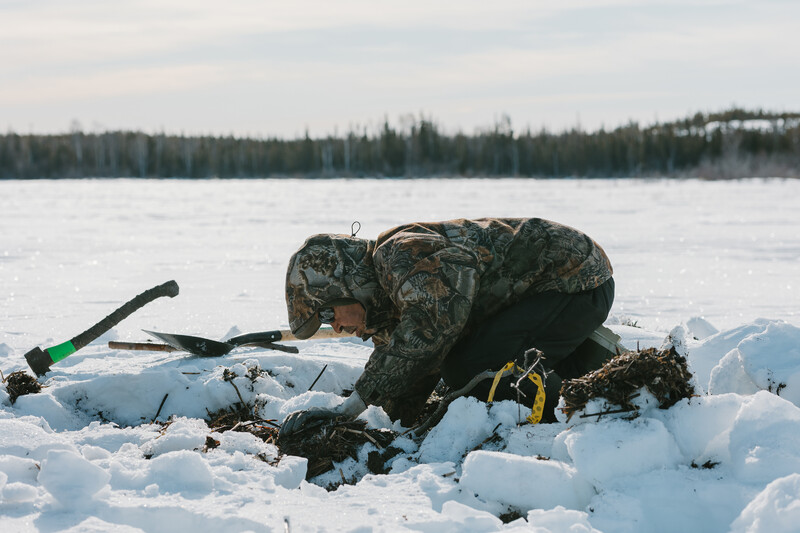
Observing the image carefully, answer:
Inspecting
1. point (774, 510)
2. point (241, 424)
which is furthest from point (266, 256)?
point (774, 510)

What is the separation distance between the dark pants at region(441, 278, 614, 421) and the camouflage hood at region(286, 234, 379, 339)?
0.49m

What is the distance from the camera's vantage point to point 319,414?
3150 millimetres

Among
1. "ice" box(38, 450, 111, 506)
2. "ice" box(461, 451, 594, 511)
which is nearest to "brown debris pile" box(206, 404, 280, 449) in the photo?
"ice" box(38, 450, 111, 506)

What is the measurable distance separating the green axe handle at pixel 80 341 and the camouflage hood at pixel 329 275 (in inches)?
51.9

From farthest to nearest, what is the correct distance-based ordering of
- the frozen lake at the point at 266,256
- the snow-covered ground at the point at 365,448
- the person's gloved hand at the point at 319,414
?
the frozen lake at the point at 266,256 < the person's gloved hand at the point at 319,414 < the snow-covered ground at the point at 365,448

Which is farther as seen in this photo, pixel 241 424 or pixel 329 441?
pixel 241 424

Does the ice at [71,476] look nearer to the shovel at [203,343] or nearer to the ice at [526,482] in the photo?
the ice at [526,482]

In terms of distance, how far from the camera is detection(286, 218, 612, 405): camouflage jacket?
120 inches

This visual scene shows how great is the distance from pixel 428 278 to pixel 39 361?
2.44 metres

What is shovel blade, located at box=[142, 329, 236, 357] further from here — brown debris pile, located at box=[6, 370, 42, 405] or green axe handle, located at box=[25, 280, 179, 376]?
brown debris pile, located at box=[6, 370, 42, 405]

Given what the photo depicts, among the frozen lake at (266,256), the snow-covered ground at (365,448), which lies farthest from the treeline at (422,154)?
the snow-covered ground at (365,448)

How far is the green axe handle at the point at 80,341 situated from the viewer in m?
4.20

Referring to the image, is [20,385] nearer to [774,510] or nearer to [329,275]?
[329,275]

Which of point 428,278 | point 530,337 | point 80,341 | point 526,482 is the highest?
point 428,278
